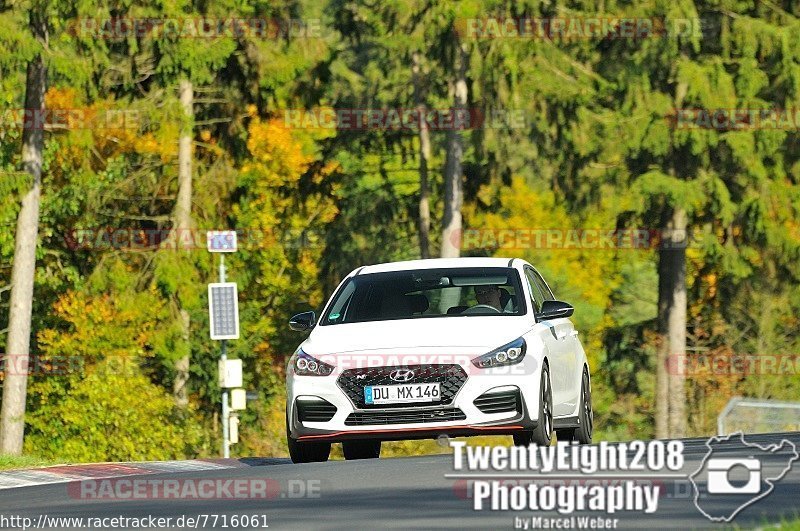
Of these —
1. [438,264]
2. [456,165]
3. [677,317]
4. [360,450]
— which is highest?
[438,264]

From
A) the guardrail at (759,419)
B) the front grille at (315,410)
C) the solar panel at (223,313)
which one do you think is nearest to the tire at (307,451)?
the front grille at (315,410)

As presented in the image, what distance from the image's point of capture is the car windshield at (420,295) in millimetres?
16547

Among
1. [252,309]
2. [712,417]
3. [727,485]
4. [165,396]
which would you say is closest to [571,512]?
[727,485]

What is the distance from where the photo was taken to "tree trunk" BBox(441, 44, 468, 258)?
143 ft

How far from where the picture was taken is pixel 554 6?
4500 cm

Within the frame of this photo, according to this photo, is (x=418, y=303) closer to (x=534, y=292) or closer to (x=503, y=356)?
(x=534, y=292)

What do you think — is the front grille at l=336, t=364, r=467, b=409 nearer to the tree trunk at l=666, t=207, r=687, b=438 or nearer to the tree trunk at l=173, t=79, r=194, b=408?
the tree trunk at l=666, t=207, r=687, b=438

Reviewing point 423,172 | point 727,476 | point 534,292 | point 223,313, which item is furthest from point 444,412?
point 423,172

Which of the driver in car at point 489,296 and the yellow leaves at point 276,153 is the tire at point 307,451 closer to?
the driver in car at point 489,296

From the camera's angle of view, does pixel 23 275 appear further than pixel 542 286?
Yes

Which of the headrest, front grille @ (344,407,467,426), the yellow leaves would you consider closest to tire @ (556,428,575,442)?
the headrest

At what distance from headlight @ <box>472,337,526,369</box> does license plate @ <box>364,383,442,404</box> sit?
1.29 ft

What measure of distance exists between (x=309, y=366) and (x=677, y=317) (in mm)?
28838

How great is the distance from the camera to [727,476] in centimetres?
1270
